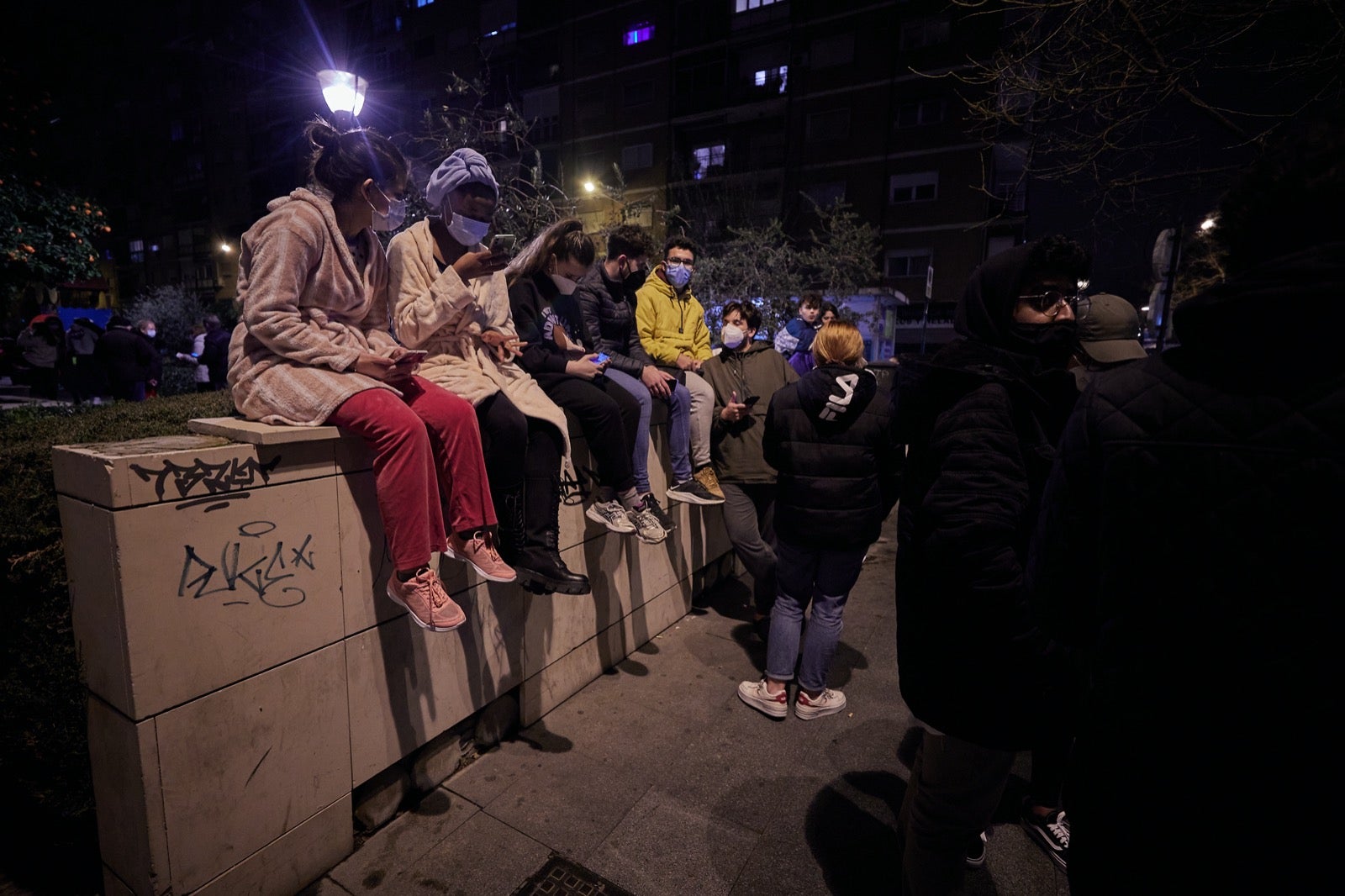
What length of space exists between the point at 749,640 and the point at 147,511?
3.84 meters

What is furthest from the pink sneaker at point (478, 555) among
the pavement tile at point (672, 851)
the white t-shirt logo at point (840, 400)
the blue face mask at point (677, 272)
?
the blue face mask at point (677, 272)

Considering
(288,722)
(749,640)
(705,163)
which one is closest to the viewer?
(288,722)

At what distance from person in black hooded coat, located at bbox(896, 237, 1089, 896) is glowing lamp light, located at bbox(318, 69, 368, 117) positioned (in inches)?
307

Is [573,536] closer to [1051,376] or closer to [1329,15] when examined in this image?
[1051,376]

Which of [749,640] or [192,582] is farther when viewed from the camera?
[749,640]

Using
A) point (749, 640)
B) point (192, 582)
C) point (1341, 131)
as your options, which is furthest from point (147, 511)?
point (749, 640)

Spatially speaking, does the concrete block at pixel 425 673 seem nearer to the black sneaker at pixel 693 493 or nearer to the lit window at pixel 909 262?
the black sneaker at pixel 693 493

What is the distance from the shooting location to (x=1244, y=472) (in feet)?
3.44

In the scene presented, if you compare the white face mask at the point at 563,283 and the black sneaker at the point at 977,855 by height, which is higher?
the white face mask at the point at 563,283

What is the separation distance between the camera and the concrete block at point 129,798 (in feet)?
6.34

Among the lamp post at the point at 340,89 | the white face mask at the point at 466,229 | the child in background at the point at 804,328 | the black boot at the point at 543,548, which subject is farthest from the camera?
the child in background at the point at 804,328

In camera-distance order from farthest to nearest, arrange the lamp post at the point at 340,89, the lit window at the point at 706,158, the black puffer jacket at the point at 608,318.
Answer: the lit window at the point at 706,158 < the lamp post at the point at 340,89 < the black puffer jacket at the point at 608,318

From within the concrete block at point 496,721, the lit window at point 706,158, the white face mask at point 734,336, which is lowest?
the concrete block at point 496,721

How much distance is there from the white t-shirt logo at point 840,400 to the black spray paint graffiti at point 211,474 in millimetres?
2605
